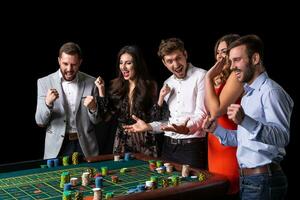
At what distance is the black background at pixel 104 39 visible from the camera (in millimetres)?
5156

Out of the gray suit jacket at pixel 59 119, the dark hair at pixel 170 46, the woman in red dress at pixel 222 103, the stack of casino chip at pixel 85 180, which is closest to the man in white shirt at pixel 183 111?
the dark hair at pixel 170 46

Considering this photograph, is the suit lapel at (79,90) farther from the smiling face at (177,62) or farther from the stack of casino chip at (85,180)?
the stack of casino chip at (85,180)

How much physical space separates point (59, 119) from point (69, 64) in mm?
522

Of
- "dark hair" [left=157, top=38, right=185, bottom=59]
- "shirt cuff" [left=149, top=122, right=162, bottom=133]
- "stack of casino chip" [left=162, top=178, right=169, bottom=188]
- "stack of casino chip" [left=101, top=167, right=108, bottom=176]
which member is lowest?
"stack of casino chip" [left=162, top=178, right=169, bottom=188]

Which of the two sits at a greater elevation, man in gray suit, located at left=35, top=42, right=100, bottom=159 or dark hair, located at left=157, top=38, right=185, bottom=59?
dark hair, located at left=157, top=38, right=185, bottom=59

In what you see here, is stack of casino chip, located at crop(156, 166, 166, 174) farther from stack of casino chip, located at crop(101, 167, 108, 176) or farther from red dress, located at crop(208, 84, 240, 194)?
red dress, located at crop(208, 84, 240, 194)

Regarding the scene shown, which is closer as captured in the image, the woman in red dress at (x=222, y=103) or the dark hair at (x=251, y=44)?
the dark hair at (x=251, y=44)

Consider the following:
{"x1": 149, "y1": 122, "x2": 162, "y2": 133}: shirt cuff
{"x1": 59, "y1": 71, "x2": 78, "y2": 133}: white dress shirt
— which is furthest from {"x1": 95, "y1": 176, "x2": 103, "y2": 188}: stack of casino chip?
{"x1": 59, "y1": 71, "x2": 78, "y2": 133}: white dress shirt

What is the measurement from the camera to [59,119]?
4230mm

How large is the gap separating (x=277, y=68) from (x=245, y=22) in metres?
0.66

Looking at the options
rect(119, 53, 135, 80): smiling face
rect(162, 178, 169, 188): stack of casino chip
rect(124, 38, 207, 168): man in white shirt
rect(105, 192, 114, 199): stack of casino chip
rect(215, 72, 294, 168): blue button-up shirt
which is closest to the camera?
rect(215, 72, 294, 168): blue button-up shirt

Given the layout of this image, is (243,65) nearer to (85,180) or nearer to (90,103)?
(85,180)

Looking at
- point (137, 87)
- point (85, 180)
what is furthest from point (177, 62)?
point (85, 180)

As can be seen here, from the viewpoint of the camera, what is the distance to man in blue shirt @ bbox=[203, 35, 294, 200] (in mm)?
2529
